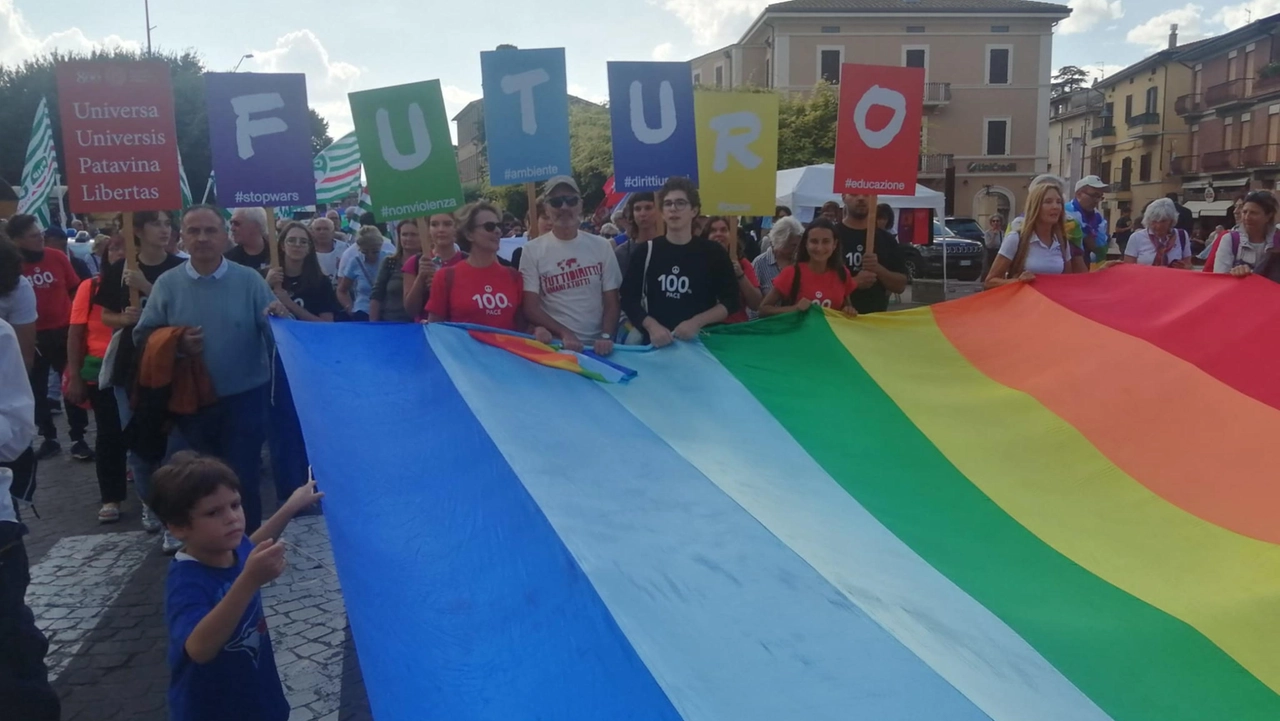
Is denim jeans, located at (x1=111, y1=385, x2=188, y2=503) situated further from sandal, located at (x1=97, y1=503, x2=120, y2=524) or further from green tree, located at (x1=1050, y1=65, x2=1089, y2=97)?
green tree, located at (x1=1050, y1=65, x2=1089, y2=97)

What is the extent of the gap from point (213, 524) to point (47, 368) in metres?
7.18

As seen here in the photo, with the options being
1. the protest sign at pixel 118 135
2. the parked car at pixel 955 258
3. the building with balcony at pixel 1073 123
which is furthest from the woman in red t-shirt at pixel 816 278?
the building with balcony at pixel 1073 123

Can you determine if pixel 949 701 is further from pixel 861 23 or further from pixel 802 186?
pixel 861 23

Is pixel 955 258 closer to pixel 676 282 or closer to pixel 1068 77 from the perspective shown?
pixel 676 282

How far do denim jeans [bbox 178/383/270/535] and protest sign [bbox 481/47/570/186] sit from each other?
249cm

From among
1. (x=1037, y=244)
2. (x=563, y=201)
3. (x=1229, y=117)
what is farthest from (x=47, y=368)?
(x=1229, y=117)

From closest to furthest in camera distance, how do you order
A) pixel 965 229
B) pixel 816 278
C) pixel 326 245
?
pixel 816 278, pixel 326 245, pixel 965 229

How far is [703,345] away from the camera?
535cm

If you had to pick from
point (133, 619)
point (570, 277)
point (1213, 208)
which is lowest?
point (133, 619)

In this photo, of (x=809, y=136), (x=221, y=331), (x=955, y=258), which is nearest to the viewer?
(x=221, y=331)

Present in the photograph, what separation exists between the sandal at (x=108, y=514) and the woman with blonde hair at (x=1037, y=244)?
5.97m

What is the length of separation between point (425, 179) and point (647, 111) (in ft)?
5.38

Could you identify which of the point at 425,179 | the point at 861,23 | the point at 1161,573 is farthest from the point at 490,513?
the point at 861,23

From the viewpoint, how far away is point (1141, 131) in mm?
62281
